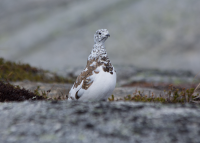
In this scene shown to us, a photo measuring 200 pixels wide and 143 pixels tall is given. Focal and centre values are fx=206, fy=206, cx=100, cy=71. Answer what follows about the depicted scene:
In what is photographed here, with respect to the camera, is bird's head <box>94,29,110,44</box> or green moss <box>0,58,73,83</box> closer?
bird's head <box>94,29,110,44</box>

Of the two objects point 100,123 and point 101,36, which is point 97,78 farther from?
point 100,123

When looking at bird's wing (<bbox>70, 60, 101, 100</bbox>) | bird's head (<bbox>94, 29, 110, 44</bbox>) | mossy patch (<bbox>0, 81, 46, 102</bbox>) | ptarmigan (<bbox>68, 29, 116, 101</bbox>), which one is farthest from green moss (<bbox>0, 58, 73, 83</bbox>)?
bird's head (<bbox>94, 29, 110, 44</bbox>)

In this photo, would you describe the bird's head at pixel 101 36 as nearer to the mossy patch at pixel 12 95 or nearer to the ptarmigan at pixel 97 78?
the ptarmigan at pixel 97 78

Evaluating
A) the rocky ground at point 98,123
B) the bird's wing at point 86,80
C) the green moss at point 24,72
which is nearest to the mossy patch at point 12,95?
the bird's wing at point 86,80

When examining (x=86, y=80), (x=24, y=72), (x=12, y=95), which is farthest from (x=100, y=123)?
(x=24, y=72)

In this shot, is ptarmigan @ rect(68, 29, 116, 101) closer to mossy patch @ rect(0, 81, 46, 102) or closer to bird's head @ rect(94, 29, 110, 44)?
bird's head @ rect(94, 29, 110, 44)

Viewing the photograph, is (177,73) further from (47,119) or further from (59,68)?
(47,119)

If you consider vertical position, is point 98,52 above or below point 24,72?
below
